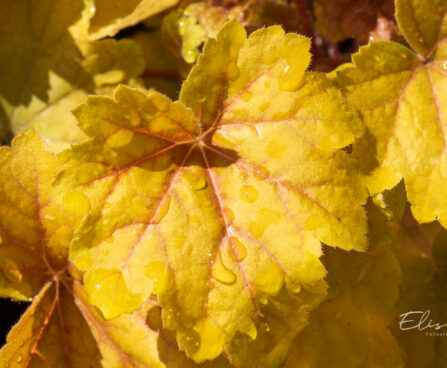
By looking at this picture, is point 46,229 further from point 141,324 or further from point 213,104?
point 213,104

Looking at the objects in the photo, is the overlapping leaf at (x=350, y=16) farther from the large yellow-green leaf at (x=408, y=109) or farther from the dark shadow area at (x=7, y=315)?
the dark shadow area at (x=7, y=315)

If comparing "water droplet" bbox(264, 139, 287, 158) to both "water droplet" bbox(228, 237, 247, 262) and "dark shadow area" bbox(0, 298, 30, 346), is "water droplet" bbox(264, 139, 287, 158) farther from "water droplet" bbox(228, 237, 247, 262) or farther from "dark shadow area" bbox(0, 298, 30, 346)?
"dark shadow area" bbox(0, 298, 30, 346)

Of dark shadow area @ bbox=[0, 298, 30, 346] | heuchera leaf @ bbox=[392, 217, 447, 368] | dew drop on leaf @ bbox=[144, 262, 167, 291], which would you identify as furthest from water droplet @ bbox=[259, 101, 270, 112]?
dark shadow area @ bbox=[0, 298, 30, 346]

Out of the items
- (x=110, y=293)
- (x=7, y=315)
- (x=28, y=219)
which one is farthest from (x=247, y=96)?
(x=7, y=315)

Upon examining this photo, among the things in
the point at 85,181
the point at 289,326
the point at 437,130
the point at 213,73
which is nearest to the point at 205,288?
the point at 289,326

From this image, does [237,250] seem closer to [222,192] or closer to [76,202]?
[222,192]
